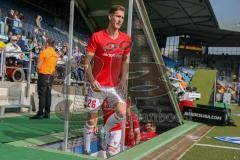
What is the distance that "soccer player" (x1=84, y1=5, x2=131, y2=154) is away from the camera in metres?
4.33

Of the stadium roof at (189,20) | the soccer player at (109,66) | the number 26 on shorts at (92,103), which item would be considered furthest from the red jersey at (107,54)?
the stadium roof at (189,20)

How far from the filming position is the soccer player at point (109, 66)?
4332mm

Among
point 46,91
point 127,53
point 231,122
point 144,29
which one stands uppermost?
point 144,29

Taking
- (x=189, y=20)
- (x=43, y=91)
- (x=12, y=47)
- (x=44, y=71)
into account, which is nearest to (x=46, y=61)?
(x=44, y=71)

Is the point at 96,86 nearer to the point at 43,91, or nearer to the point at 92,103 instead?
the point at 92,103

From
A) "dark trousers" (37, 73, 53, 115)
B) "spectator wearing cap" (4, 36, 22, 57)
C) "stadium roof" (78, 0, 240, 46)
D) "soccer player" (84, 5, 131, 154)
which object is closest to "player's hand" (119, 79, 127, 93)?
"soccer player" (84, 5, 131, 154)

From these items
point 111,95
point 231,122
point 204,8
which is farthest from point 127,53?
point 204,8

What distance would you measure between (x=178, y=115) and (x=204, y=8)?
96.1ft

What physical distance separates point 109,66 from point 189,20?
37677 mm

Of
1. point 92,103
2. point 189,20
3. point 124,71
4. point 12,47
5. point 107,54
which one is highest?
point 189,20

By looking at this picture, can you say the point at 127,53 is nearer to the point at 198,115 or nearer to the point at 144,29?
the point at 144,29

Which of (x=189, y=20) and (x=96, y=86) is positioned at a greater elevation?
(x=189, y=20)

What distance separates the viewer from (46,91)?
8773mm

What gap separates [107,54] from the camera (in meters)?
4.41
